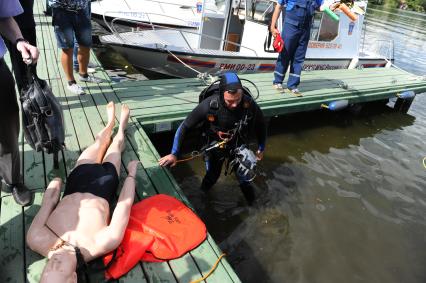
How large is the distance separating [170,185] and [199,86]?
3.04 meters

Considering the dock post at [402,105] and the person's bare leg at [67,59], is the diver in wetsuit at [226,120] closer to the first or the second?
the person's bare leg at [67,59]

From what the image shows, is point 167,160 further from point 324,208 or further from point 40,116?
point 324,208

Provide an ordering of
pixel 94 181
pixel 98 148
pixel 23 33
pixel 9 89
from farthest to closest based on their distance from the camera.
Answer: pixel 23 33
pixel 98 148
pixel 94 181
pixel 9 89

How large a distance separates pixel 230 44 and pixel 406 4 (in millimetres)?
55722

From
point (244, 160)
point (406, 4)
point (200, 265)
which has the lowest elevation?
point (200, 265)

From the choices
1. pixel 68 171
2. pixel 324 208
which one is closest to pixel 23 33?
pixel 68 171

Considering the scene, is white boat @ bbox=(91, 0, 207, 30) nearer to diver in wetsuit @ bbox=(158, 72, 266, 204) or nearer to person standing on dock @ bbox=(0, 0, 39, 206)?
diver in wetsuit @ bbox=(158, 72, 266, 204)

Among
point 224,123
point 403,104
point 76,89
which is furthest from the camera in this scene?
point 403,104

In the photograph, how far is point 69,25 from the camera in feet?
14.5

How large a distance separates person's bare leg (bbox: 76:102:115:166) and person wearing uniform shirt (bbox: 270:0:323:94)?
319 cm

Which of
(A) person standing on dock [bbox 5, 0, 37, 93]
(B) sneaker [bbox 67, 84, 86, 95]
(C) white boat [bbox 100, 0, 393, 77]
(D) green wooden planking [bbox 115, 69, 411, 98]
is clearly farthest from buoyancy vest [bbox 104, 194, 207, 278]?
(C) white boat [bbox 100, 0, 393, 77]

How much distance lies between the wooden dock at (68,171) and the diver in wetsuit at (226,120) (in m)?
0.37

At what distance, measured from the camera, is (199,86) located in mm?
6102

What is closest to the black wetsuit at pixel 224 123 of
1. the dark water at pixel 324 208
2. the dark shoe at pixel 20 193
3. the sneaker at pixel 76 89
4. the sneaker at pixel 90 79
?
the dark water at pixel 324 208
